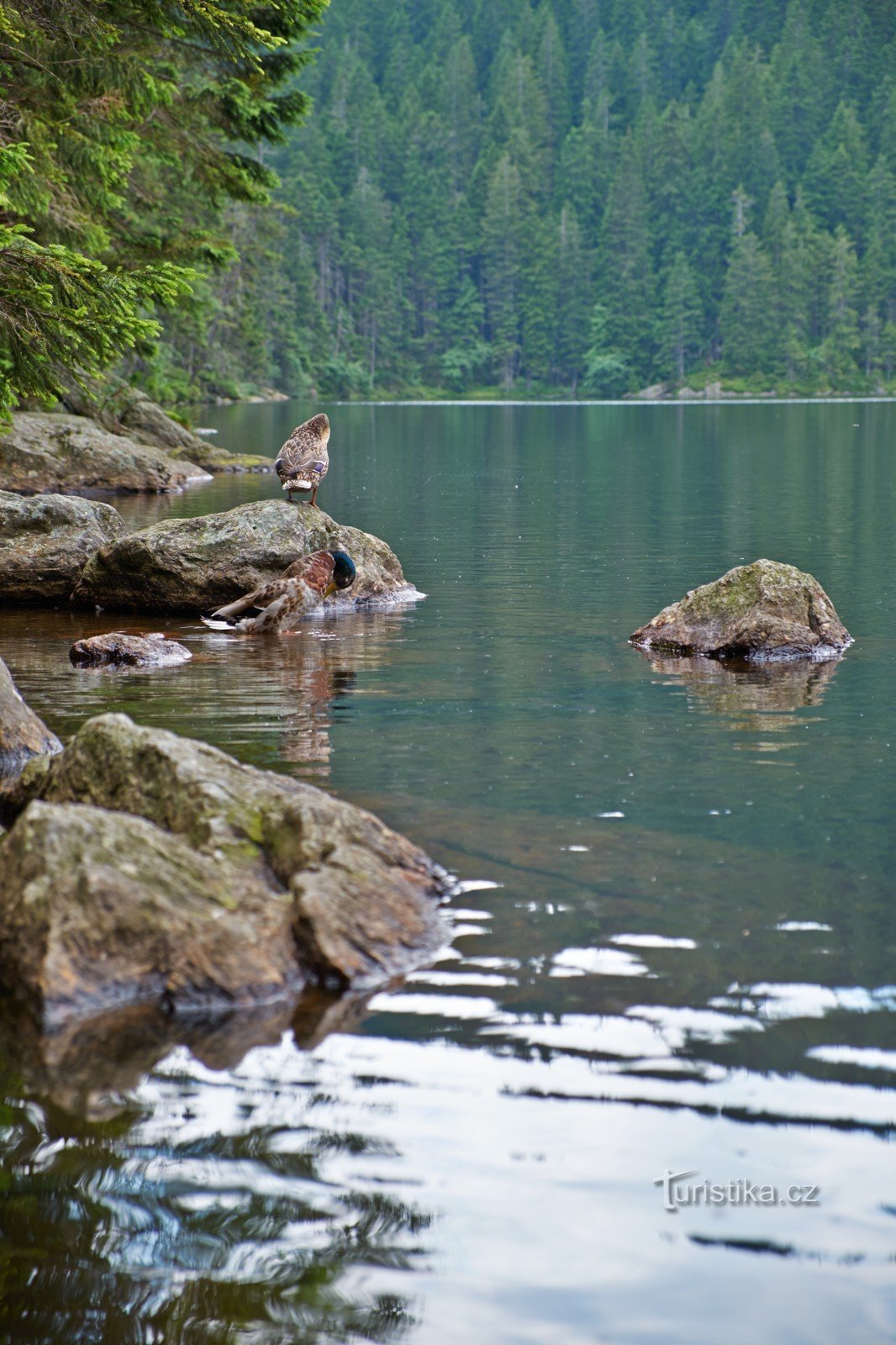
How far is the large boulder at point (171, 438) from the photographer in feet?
132

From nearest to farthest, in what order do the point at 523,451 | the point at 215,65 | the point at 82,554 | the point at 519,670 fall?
the point at 519,670, the point at 82,554, the point at 215,65, the point at 523,451

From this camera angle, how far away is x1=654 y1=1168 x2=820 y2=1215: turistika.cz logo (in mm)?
5020

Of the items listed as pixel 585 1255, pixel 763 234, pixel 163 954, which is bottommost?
pixel 585 1255

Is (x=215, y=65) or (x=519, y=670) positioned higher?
(x=215, y=65)

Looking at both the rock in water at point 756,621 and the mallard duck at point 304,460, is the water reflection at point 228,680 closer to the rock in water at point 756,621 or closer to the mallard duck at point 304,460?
the rock in water at point 756,621

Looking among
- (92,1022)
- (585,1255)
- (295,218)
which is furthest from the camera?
(295,218)

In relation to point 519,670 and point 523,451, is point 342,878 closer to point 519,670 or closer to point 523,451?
point 519,670

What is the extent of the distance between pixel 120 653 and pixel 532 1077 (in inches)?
383

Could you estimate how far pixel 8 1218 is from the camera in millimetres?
4824

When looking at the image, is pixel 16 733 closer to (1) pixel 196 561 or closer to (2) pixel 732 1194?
(2) pixel 732 1194

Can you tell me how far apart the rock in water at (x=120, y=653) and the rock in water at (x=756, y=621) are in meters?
5.45

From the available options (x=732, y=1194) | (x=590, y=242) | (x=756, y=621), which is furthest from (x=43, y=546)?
(x=590, y=242)

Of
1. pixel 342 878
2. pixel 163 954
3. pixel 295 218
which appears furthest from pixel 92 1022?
pixel 295 218

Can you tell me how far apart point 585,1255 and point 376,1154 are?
0.95 m
